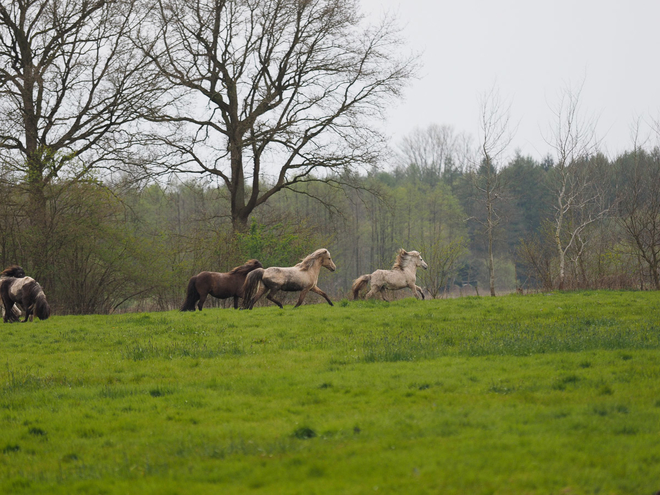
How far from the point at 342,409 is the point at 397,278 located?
1462 cm

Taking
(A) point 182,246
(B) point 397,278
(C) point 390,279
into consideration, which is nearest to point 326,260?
(C) point 390,279

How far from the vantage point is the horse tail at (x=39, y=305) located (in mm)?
18438

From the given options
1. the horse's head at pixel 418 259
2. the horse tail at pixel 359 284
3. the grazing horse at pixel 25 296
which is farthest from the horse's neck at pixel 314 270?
the grazing horse at pixel 25 296

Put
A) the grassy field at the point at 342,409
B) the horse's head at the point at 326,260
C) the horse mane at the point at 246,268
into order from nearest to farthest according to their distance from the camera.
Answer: the grassy field at the point at 342,409, the horse's head at the point at 326,260, the horse mane at the point at 246,268

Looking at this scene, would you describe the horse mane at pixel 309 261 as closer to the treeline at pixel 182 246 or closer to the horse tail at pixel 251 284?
the horse tail at pixel 251 284

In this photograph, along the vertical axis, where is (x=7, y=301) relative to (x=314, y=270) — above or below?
below

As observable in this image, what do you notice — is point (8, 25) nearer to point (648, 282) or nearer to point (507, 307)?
point (507, 307)

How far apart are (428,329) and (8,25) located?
2392 centimetres

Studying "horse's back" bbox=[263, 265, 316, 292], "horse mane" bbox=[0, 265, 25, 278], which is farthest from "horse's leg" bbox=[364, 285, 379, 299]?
"horse mane" bbox=[0, 265, 25, 278]

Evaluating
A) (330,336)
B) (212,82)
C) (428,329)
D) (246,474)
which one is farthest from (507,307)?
(212,82)

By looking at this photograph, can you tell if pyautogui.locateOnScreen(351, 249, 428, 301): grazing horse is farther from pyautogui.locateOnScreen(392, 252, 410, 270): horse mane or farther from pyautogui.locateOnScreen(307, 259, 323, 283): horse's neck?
pyautogui.locateOnScreen(307, 259, 323, 283): horse's neck

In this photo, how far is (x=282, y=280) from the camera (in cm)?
1830

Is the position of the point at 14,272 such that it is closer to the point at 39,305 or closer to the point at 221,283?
the point at 39,305

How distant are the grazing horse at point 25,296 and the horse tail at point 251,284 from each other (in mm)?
6011
